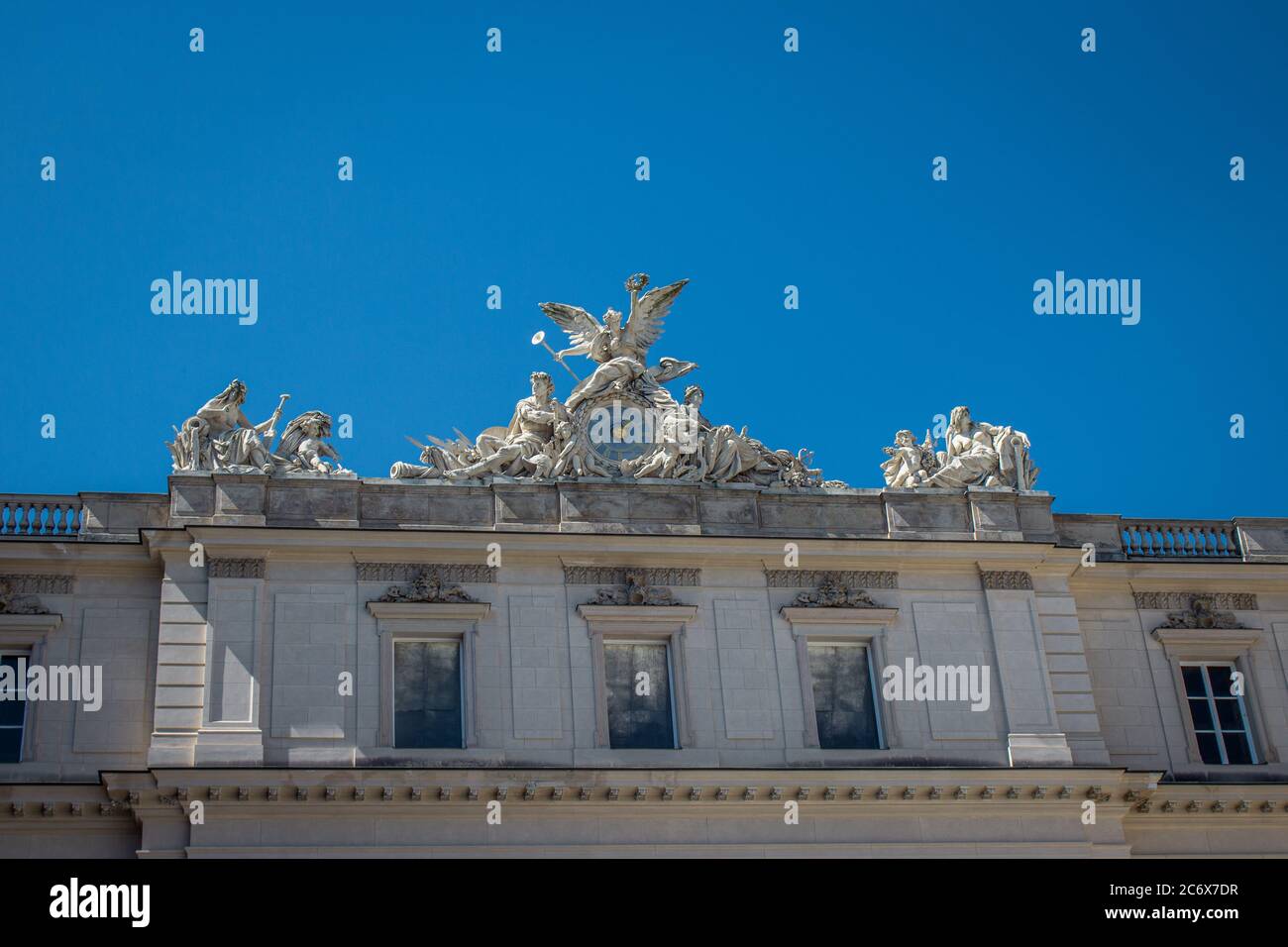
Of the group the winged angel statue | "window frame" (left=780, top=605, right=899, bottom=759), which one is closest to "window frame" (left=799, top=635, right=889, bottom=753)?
"window frame" (left=780, top=605, right=899, bottom=759)

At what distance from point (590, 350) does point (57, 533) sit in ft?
32.6

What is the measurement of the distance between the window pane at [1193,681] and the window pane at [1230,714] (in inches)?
15.9

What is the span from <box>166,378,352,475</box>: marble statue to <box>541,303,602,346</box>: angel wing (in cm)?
483

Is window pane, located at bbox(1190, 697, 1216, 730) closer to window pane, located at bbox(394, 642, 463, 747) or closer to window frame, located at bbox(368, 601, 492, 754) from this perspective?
window frame, located at bbox(368, 601, 492, 754)

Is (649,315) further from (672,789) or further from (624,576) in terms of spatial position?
(672,789)

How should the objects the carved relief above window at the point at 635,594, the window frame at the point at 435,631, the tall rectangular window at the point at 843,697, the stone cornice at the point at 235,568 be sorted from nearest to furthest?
the window frame at the point at 435,631 → the stone cornice at the point at 235,568 → the tall rectangular window at the point at 843,697 → the carved relief above window at the point at 635,594

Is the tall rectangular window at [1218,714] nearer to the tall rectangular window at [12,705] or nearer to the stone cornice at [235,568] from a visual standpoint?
the stone cornice at [235,568]

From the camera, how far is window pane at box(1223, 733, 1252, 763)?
3400 centimetres

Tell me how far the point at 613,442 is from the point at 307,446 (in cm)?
542

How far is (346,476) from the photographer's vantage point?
3241cm

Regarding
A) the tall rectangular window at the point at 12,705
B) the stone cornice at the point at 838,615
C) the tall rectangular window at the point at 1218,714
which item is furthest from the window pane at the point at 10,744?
the tall rectangular window at the point at 1218,714

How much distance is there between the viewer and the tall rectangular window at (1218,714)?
34.0m
